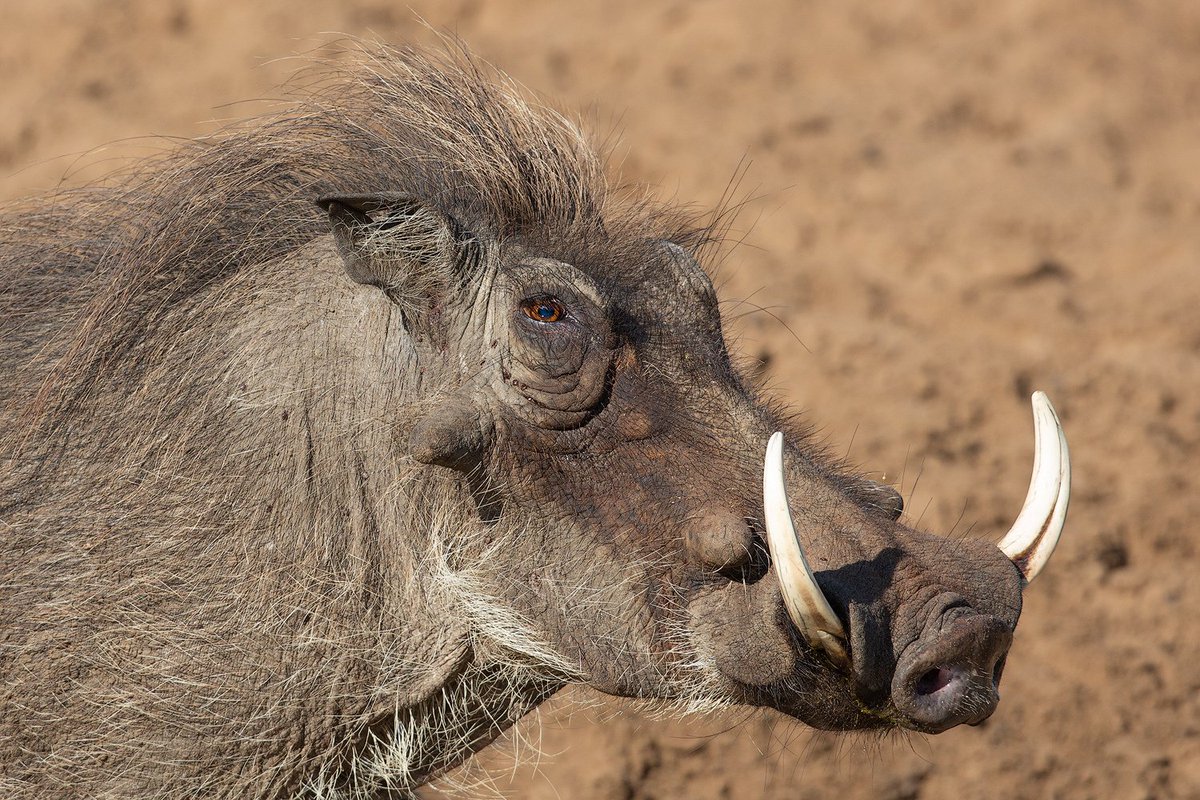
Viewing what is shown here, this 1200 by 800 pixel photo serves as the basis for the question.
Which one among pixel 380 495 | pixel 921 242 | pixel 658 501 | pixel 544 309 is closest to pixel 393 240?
pixel 544 309

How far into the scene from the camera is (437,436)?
2129 millimetres

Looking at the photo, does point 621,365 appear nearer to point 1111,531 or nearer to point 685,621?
point 685,621

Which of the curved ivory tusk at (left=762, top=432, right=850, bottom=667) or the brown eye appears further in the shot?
the brown eye

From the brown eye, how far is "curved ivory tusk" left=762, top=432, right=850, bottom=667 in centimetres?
45

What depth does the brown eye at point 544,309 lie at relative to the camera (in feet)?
7.30

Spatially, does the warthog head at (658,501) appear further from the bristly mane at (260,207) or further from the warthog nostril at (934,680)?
the bristly mane at (260,207)

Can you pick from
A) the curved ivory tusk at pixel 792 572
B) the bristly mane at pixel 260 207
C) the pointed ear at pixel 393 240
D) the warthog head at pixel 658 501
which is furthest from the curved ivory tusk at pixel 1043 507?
the pointed ear at pixel 393 240

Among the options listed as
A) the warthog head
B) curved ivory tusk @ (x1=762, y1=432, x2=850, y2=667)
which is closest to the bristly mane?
the warthog head

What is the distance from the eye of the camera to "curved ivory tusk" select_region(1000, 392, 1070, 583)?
223 centimetres

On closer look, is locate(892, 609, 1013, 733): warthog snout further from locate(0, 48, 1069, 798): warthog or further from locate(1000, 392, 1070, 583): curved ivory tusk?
locate(1000, 392, 1070, 583): curved ivory tusk

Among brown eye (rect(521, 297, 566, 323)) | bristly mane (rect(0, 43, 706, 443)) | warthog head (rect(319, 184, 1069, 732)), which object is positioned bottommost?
warthog head (rect(319, 184, 1069, 732))

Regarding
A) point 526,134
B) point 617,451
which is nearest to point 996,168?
point 526,134

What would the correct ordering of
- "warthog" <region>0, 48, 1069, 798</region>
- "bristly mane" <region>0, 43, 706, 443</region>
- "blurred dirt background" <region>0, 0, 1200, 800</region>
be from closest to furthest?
"warthog" <region>0, 48, 1069, 798</region> < "bristly mane" <region>0, 43, 706, 443</region> < "blurred dirt background" <region>0, 0, 1200, 800</region>

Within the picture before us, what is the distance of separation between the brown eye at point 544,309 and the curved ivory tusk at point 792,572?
1.46 ft
